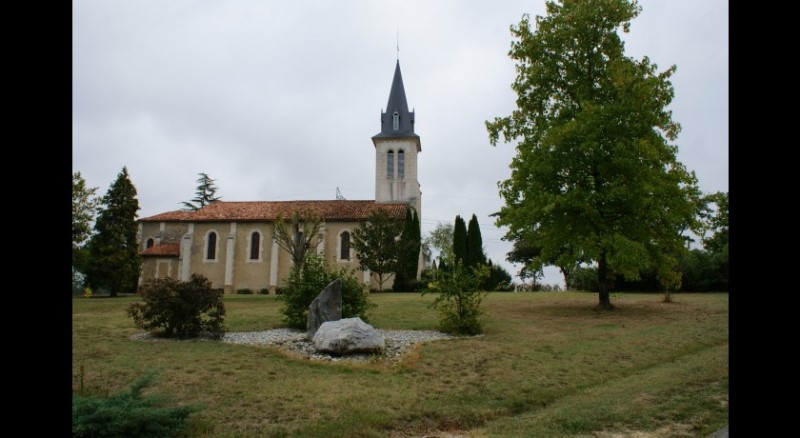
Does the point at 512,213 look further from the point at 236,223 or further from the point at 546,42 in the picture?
the point at 236,223

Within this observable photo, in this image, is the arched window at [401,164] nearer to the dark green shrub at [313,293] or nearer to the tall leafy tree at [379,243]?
the tall leafy tree at [379,243]

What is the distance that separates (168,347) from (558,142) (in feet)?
43.3

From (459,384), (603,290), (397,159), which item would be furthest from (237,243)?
(459,384)

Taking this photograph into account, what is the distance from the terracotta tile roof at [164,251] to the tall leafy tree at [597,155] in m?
29.3

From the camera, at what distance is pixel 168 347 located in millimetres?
11000

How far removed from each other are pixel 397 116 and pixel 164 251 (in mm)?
22128

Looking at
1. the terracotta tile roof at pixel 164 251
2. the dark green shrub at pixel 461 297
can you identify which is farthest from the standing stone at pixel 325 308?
the terracotta tile roof at pixel 164 251

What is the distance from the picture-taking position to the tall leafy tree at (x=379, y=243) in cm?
3391

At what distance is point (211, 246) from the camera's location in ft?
130

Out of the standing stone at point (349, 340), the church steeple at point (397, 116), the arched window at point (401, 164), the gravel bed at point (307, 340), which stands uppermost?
the church steeple at point (397, 116)

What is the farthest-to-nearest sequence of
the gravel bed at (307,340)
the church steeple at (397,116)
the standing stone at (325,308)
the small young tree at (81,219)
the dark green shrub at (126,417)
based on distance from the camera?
the church steeple at (397,116) < the small young tree at (81,219) < the standing stone at (325,308) < the gravel bed at (307,340) < the dark green shrub at (126,417)

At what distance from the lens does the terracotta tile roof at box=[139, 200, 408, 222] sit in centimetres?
3928

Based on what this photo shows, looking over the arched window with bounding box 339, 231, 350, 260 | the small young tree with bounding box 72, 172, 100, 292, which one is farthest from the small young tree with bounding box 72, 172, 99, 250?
the arched window with bounding box 339, 231, 350, 260
